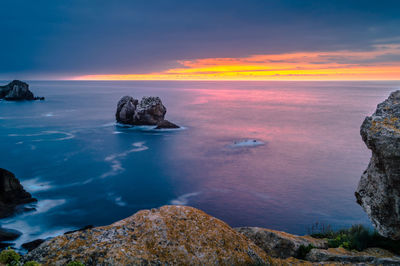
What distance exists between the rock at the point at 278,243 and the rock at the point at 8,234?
16.9m

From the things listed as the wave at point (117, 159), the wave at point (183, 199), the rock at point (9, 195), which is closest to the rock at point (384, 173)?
the wave at point (183, 199)

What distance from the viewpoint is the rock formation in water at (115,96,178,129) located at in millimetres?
60844

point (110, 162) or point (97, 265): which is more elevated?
point (97, 265)

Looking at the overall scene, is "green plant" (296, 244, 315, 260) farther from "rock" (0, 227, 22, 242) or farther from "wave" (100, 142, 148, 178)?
"wave" (100, 142, 148, 178)

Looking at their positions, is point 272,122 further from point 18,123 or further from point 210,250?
point 210,250

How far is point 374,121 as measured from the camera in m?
8.52

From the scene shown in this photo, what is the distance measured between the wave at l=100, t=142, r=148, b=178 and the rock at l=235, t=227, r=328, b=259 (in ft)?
86.3

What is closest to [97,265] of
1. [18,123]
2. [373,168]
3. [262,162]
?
[373,168]

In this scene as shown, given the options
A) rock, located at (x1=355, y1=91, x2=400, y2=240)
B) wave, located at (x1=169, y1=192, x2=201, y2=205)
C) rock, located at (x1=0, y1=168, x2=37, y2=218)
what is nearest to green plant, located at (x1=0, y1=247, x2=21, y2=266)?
rock, located at (x1=355, y1=91, x2=400, y2=240)

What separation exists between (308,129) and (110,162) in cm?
4315

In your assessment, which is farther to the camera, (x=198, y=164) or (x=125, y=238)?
(x=198, y=164)

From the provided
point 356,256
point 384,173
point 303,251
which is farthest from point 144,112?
point 356,256

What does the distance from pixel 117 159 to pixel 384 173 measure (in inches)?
1414

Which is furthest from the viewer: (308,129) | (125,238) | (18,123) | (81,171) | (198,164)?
(18,123)
